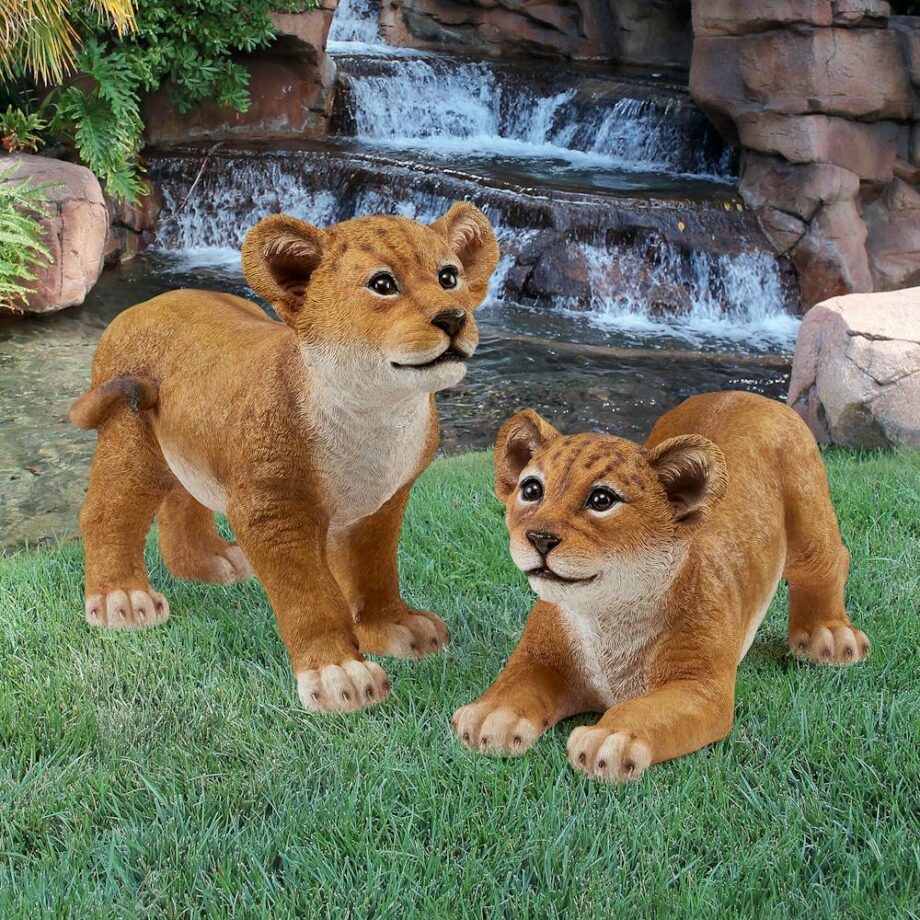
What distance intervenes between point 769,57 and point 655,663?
9.91 meters

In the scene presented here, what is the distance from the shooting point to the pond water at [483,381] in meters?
6.56

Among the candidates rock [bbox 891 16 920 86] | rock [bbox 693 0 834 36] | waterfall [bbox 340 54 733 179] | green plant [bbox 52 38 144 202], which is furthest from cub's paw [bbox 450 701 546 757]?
waterfall [bbox 340 54 733 179]

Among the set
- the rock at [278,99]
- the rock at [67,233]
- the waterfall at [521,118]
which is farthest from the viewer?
the waterfall at [521,118]

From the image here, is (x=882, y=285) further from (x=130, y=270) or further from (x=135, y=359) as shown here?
(x=135, y=359)

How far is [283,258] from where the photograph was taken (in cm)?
270

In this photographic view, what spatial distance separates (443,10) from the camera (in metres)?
17.2

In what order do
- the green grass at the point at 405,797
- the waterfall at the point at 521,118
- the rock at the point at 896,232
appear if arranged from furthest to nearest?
the waterfall at the point at 521,118 → the rock at the point at 896,232 → the green grass at the point at 405,797

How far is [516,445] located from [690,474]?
394 mm

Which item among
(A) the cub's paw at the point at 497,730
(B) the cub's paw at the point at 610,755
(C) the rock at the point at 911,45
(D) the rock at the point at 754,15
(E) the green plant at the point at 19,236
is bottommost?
(E) the green plant at the point at 19,236

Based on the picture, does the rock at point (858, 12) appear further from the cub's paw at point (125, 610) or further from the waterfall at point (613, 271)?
the cub's paw at point (125, 610)

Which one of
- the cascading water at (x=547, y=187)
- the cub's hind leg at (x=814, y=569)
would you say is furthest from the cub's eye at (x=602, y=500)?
the cascading water at (x=547, y=187)

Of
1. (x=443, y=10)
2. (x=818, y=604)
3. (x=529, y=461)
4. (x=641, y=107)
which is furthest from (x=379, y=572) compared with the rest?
(x=443, y=10)

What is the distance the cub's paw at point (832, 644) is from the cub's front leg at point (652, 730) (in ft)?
1.90

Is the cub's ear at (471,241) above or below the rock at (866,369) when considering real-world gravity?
above
